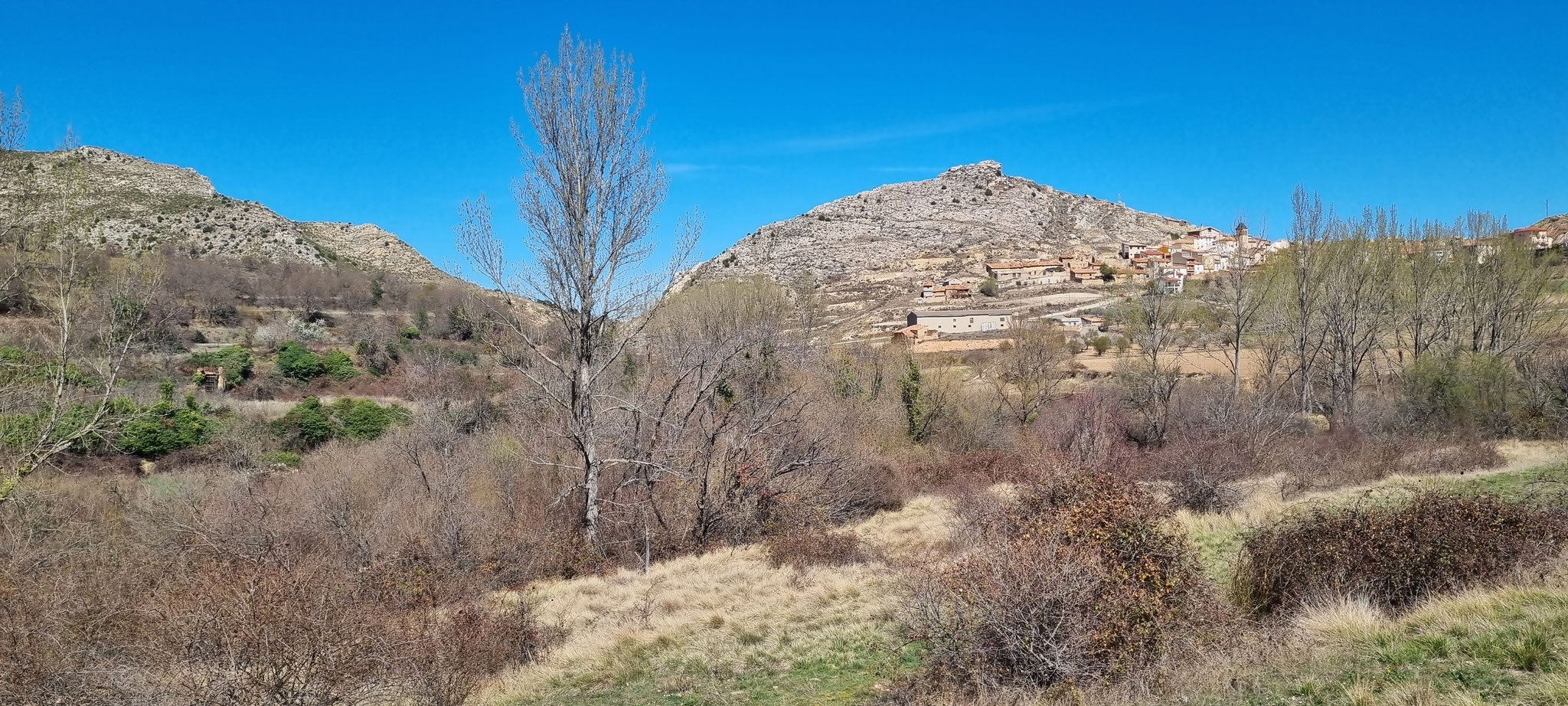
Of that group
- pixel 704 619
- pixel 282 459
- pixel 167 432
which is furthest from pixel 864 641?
pixel 167 432

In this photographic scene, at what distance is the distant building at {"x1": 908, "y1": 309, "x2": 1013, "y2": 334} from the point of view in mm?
58594

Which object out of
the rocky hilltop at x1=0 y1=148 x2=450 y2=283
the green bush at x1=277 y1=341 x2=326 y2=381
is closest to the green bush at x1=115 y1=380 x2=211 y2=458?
the green bush at x1=277 y1=341 x2=326 y2=381

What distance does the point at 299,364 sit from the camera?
35219 mm

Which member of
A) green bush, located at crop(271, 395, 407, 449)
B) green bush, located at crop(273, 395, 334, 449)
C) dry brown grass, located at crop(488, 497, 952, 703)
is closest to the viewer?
dry brown grass, located at crop(488, 497, 952, 703)

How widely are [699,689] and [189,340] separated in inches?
1697

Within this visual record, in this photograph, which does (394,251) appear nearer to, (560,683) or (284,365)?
(284,365)

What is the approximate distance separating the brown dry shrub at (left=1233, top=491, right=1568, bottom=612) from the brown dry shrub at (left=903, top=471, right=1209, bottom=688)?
1.91 metres

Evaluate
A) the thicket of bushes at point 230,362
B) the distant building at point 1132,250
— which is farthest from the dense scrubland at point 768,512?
the distant building at point 1132,250

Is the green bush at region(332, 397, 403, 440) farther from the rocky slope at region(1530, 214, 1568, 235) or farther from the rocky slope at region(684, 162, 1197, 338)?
the rocky slope at region(1530, 214, 1568, 235)

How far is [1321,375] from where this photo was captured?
32469 millimetres

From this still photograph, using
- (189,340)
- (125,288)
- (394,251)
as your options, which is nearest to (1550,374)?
(125,288)

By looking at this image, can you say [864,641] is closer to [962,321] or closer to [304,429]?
[304,429]

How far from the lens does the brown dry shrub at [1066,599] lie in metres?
6.54

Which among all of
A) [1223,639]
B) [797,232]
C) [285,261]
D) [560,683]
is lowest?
[560,683]
